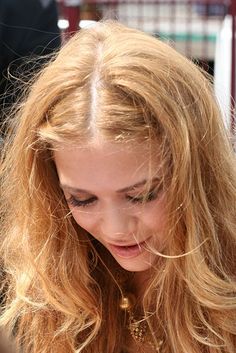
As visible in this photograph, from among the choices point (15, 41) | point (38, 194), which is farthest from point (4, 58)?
point (38, 194)

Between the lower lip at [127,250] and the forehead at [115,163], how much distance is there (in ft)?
0.42

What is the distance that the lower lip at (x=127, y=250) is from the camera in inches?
51.6

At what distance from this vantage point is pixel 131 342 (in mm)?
1510

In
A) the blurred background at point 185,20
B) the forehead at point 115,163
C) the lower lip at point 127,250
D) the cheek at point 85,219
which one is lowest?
the blurred background at point 185,20

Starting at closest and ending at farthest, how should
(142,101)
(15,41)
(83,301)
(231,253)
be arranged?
(142,101), (231,253), (83,301), (15,41)

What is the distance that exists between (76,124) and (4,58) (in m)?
0.87

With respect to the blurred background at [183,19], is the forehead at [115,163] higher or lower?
higher

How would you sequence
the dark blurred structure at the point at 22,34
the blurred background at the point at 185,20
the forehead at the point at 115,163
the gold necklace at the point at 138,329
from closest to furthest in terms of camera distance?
the forehead at the point at 115,163 → the gold necklace at the point at 138,329 → the dark blurred structure at the point at 22,34 → the blurred background at the point at 185,20

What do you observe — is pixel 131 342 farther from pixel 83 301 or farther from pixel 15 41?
pixel 15 41

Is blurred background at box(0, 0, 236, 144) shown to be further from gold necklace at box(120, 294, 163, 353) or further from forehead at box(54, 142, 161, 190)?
forehead at box(54, 142, 161, 190)

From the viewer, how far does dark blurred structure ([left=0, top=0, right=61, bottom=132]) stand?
204 cm

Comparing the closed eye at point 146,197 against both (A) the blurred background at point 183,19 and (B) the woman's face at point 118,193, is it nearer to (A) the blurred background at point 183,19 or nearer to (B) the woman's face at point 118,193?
(B) the woman's face at point 118,193

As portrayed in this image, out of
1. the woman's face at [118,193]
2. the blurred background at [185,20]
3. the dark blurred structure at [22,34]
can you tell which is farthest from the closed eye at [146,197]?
the blurred background at [185,20]

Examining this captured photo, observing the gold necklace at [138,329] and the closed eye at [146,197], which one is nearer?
the closed eye at [146,197]
